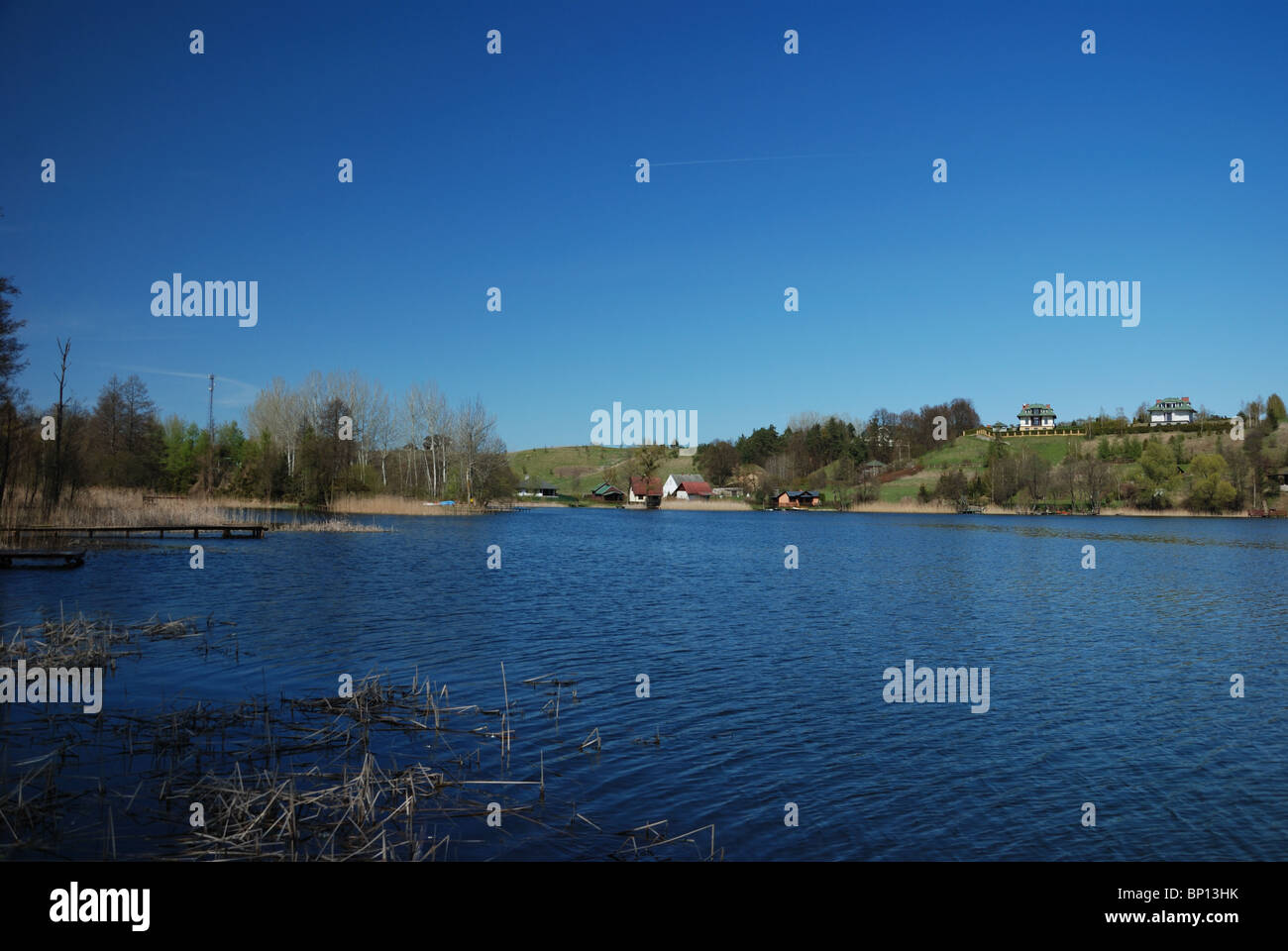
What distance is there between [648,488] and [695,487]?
582 inches

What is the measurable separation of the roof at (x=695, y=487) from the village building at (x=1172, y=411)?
86682mm

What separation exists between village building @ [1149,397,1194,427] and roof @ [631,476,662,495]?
9675cm

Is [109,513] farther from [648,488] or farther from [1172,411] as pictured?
[1172,411]

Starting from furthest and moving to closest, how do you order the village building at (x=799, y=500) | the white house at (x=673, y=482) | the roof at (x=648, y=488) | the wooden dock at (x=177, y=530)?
the white house at (x=673, y=482)
the roof at (x=648, y=488)
the village building at (x=799, y=500)
the wooden dock at (x=177, y=530)

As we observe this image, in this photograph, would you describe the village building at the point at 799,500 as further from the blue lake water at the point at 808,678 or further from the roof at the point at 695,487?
the blue lake water at the point at 808,678

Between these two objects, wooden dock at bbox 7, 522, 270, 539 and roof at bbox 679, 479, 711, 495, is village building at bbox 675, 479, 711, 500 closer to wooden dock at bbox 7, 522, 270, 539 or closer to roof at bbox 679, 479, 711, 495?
roof at bbox 679, 479, 711, 495

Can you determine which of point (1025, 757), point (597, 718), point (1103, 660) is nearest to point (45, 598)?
point (597, 718)

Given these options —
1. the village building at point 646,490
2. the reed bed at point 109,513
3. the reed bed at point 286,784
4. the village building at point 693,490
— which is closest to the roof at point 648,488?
the village building at point 646,490

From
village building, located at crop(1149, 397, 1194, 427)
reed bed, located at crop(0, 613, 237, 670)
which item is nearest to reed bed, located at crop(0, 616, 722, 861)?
reed bed, located at crop(0, 613, 237, 670)

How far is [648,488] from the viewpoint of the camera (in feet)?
454

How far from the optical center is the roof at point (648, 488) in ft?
453

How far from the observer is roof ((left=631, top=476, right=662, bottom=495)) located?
138125 millimetres
